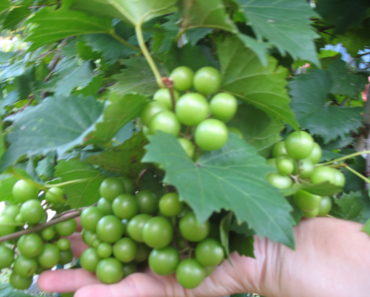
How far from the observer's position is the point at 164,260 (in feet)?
2.07

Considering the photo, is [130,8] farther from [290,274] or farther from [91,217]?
[290,274]

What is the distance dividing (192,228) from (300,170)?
0.79 ft

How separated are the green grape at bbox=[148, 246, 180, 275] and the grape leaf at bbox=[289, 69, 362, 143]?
1.46ft

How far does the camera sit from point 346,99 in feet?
3.45

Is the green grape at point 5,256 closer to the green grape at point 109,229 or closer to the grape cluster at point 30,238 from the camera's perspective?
the grape cluster at point 30,238

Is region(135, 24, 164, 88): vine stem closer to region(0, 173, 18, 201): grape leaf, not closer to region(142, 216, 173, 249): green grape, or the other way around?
region(142, 216, 173, 249): green grape

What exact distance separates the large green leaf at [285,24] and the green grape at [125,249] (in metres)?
0.43

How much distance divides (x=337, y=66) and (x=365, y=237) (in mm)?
467

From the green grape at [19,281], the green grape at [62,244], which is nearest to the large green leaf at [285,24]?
the green grape at [62,244]

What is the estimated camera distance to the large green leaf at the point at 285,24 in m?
0.59

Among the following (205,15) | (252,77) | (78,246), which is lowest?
(78,246)

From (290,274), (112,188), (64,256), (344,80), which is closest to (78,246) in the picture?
(64,256)

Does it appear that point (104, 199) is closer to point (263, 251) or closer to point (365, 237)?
point (263, 251)

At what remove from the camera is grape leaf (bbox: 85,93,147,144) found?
1.81 feet
